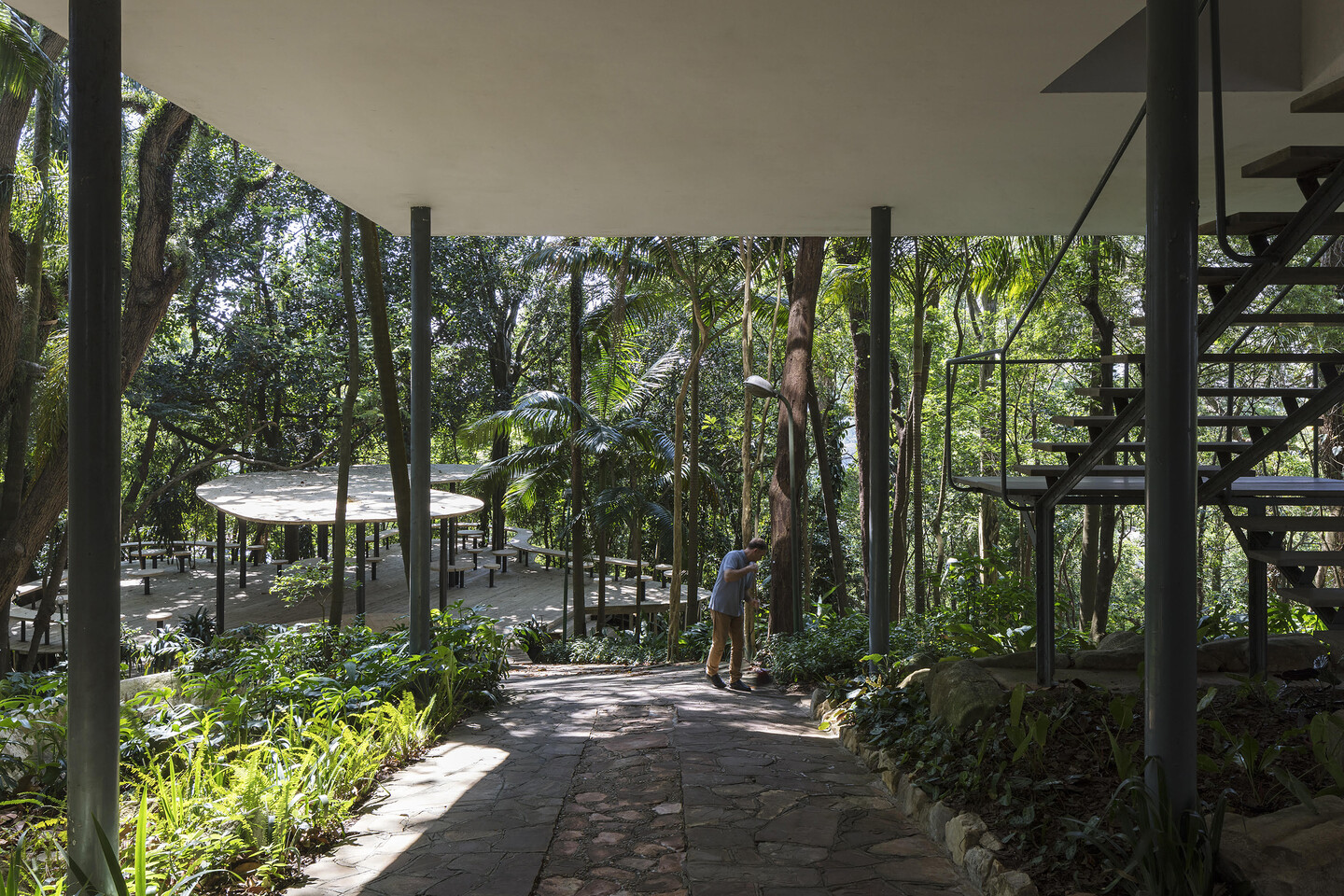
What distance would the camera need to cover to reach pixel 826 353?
750 inches

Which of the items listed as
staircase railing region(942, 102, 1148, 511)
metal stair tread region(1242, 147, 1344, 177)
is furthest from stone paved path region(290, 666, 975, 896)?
metal stair tread region(1242, 147, 1344, 177)

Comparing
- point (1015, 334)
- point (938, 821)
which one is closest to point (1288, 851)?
point (938, 821)

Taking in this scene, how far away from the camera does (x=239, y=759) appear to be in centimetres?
417

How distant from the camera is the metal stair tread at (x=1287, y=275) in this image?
12.9ft

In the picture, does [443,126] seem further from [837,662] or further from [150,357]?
[150,357]

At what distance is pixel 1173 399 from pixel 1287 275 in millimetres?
1611

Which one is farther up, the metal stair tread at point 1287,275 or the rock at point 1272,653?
the metal stair tread at point 1287,275

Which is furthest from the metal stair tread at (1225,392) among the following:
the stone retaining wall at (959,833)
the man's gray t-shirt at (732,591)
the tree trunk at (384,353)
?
the tree trunk at (384,353)

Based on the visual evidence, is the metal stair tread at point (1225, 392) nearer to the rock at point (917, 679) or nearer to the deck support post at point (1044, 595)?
the deck support post at point (1044, 595)

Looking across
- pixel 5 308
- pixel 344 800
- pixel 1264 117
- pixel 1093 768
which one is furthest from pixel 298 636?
pixel 1264 117

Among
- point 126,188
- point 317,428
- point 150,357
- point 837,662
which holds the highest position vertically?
point 126,188

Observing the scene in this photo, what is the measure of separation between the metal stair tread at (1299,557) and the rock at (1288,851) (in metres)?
1.88

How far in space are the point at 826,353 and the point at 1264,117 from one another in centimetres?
1400

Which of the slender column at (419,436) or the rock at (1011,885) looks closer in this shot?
the rock at (1011,885)
